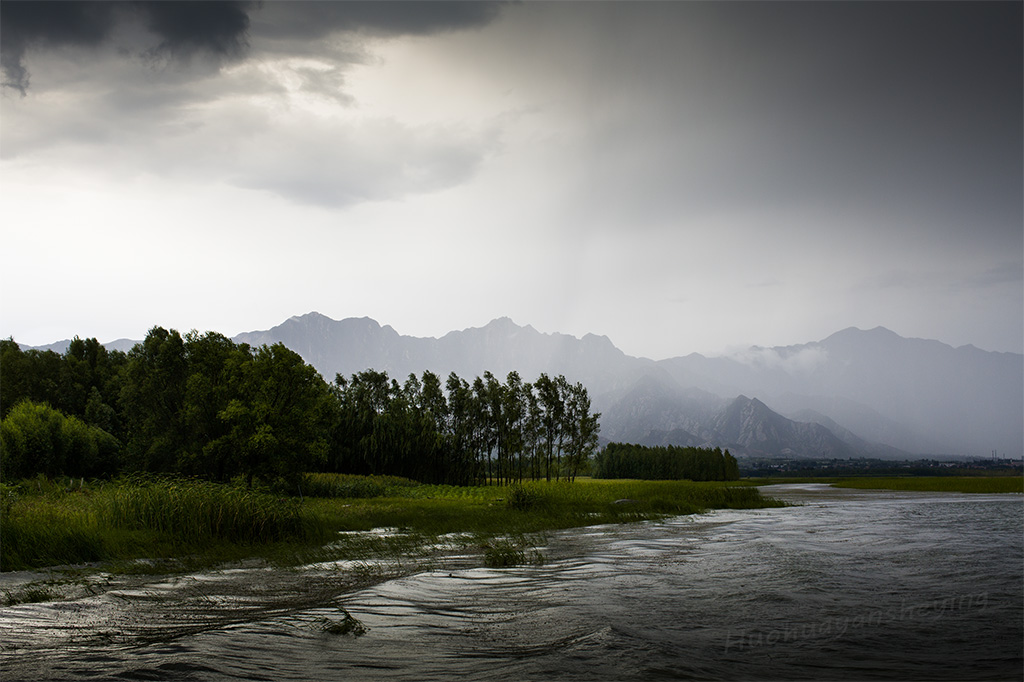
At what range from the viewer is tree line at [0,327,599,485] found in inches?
2283

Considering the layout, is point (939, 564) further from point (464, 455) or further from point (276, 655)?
point (464, 455)

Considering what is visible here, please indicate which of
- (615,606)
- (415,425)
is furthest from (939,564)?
(415,425)

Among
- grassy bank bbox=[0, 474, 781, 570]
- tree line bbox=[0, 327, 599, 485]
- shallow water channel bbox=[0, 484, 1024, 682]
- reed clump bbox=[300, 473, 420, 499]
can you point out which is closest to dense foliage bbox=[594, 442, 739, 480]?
tree line bbox=[0, 327, 599, 485]

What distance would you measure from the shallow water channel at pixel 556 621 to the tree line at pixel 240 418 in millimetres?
43581

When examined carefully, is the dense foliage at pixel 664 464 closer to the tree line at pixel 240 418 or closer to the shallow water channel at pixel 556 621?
the tree line at pixel 240 418

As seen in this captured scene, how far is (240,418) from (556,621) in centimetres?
5299

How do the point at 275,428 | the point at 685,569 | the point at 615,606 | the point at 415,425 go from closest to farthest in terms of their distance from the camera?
1. the point at 615,606
2. the point at 685,569
3. the point at 275,428
4. the point at 415,425

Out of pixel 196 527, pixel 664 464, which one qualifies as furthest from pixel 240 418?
pixel 664 464

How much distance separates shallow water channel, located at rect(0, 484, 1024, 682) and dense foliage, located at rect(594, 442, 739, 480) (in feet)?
409

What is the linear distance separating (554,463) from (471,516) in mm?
86615

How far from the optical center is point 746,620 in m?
12.7

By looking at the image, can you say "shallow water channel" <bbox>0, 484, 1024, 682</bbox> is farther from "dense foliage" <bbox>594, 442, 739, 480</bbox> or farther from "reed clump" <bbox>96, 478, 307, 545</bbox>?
"dense foliage" <bbox>594, 442, 739, 480</bbox>

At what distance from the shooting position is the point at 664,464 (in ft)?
474

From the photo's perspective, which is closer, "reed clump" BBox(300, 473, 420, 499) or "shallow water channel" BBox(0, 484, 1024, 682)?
"shallow water channel" BBox(0, 484, 1024, 682)
